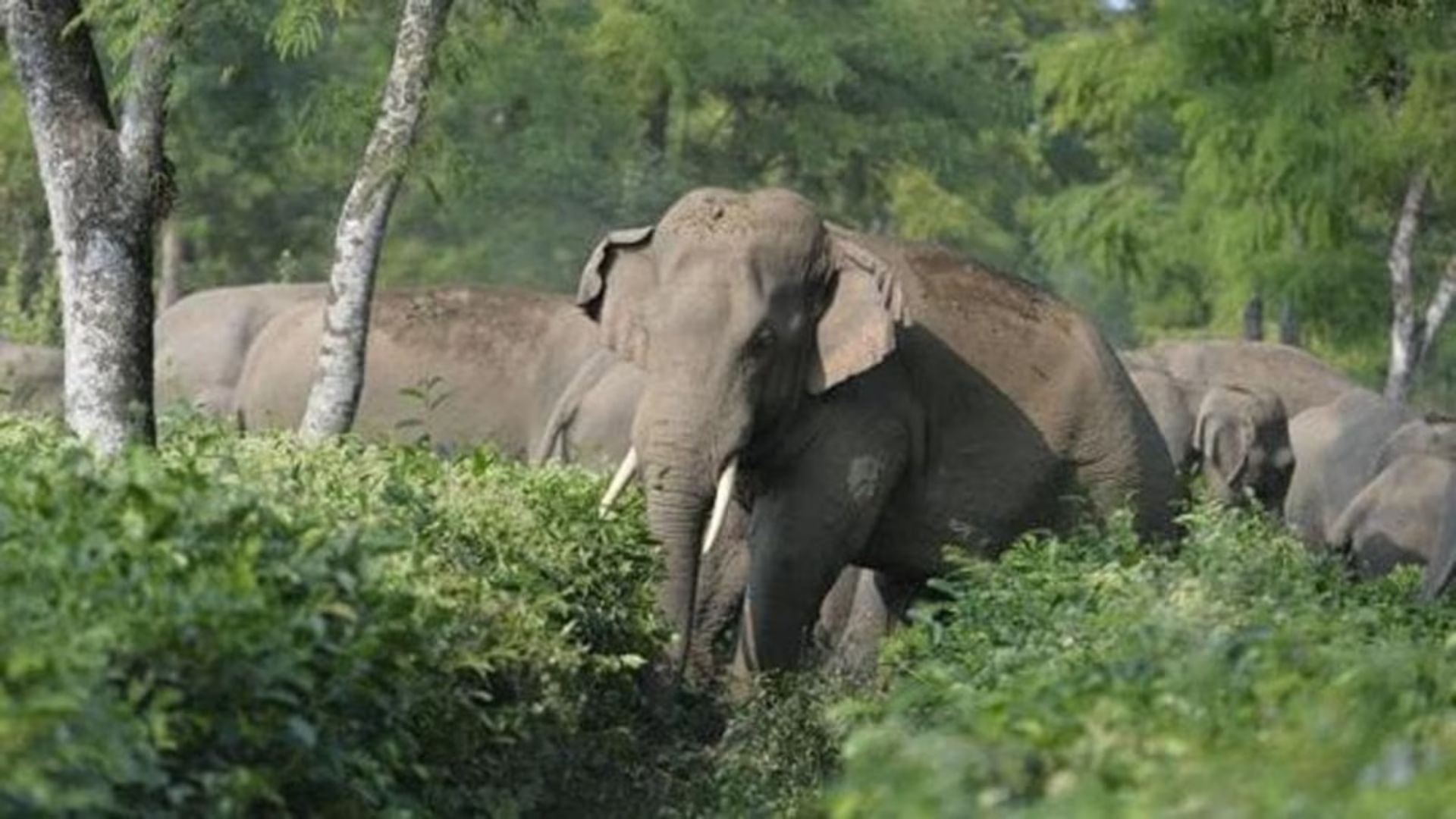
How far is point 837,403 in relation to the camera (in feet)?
62.6

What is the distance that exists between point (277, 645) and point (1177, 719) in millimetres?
1953

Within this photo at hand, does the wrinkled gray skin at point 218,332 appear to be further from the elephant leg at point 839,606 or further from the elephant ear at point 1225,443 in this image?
the elephant leg at point 839,606

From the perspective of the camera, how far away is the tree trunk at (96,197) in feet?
55.0

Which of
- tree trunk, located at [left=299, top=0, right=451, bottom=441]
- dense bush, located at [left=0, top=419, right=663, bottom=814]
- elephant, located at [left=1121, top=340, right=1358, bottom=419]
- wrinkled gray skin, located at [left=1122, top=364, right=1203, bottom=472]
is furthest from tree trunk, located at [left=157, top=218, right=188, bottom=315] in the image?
dense bush, located at [left=0, top=419, right=663, bottom=814]

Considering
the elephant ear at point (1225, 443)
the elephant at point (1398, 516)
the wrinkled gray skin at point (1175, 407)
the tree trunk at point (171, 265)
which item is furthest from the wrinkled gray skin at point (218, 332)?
the tree trunk at point (171, 265)

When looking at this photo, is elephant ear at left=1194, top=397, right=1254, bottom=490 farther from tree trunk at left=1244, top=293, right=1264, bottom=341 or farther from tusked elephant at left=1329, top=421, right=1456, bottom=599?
tree trunk at left=1244, top=293, right=1264, bottom=341

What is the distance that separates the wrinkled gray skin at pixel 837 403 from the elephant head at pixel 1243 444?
851cm

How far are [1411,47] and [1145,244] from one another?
7.13m

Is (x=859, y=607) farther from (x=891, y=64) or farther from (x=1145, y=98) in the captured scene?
(x=891, y=64)

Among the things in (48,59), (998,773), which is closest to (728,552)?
(48,59)

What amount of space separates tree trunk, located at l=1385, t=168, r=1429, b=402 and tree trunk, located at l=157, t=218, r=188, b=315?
11.1 m

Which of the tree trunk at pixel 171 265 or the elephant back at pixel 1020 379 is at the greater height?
the elephant back at pixel 1020 379

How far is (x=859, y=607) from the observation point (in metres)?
20.5

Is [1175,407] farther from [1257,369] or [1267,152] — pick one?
[1257,369]
